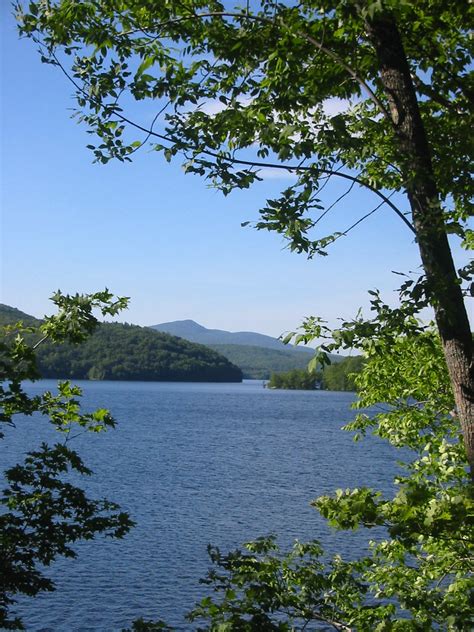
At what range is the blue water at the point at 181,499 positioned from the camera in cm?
1912

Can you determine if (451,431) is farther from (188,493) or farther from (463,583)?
(188,493)

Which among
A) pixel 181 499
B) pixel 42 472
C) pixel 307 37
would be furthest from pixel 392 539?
pixel 181 499

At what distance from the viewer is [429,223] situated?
539 cm

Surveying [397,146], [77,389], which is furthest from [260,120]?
[77,389]

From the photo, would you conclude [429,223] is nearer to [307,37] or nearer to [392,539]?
[307,37]

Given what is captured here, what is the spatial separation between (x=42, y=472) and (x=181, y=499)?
26.2 metres

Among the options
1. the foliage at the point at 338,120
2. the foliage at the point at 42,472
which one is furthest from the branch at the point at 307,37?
the foliage at the point at 42,472

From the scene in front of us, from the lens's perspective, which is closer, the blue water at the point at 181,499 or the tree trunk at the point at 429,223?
the tree trunk at the point at 429,223

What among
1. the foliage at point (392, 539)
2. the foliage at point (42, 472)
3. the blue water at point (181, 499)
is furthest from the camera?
the blue water at point (181, 499)

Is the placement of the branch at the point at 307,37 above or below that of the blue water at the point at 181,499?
above

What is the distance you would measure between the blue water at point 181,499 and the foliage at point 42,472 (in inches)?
417

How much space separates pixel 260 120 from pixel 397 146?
3.87ft

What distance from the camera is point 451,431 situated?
1160cm

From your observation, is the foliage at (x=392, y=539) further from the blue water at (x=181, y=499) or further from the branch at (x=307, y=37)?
the blue water at (x=181, y=499)
